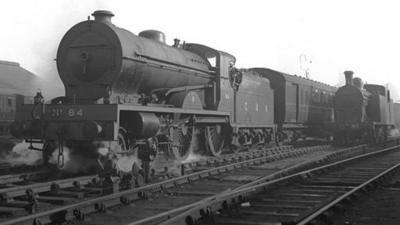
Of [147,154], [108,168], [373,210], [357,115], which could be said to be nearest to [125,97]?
[147,154]

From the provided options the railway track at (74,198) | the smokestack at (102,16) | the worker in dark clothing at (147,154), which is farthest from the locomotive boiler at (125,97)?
the railway track at (74,198)

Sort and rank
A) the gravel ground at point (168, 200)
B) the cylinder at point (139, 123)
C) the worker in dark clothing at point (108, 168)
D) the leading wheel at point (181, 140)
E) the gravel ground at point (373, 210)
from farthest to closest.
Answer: the leading wheel at point (181, 140) → the cylinder at point (139, 123) → the worker in dark clothing at point (108, 168) → the gravel ground at point (168, 200) → the gravel ground at point (373, 210)

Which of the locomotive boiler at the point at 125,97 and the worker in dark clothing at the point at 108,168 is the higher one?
the locomotive boiler at the point at 125,97

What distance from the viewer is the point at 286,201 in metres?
7.52

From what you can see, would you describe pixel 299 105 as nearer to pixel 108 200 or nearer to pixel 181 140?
pixel 181 140

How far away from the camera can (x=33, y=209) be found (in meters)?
6.53

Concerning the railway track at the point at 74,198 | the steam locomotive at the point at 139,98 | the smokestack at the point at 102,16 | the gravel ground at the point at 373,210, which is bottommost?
the gravel ground at the point at 373,210

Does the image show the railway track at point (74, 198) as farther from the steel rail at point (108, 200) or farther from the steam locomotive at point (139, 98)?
the steam locomotive at point (139, 98)

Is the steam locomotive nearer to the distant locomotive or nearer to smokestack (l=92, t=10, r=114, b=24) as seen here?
smokestack (l=92, t=10, r=114, b=24)

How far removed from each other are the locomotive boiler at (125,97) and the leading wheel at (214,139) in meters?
0.05

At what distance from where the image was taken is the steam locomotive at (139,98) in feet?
31.3

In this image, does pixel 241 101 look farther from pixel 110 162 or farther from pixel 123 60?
pixel 110 162

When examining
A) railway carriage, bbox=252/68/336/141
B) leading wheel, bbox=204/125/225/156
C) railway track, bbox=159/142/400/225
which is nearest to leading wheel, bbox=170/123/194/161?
leading wheel, bbox=204/125/225/156

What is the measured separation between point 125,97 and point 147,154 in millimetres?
1711
